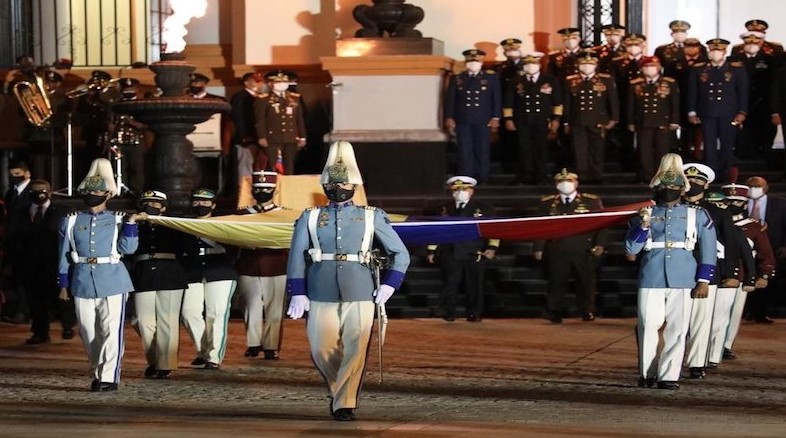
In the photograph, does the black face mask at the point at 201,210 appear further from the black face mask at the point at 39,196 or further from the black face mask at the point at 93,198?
the black face mask at the point at 39,196

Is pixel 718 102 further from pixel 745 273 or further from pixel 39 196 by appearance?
pixel 39 196

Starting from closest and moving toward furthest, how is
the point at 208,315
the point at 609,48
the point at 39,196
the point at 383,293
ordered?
the point at 383,293 → the point at 208,315 → the point at 39,196 → the point at 609,48

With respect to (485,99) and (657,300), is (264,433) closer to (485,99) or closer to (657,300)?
(657,300)

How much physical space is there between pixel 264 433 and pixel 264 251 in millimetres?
5207

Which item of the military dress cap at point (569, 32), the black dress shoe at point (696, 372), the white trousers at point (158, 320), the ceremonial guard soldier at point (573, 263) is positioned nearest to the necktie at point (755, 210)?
the ceremonial guard soldier at point (573, 263)

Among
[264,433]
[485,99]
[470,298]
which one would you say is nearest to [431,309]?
[470,298]

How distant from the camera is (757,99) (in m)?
23.8

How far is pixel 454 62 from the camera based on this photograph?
968 inches

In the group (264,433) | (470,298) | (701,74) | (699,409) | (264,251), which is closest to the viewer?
(264,433)

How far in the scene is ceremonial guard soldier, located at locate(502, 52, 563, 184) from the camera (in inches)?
910

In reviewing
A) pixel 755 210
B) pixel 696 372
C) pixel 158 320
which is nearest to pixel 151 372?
pixel 158 320

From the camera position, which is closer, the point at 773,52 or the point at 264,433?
the point at 264,433

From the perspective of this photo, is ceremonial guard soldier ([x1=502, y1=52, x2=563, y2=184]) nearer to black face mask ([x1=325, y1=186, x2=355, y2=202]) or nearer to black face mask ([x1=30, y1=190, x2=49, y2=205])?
black face mask ([x1=30, y1=190, x2=49, y2=205])

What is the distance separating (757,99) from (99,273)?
11319mm
